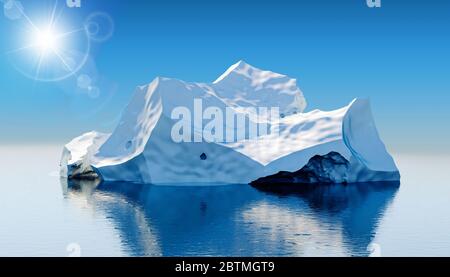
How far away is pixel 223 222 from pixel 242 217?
186 centimetres

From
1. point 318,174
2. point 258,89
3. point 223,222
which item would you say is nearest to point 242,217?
point 223,222

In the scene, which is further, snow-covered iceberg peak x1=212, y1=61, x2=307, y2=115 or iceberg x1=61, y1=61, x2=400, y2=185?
snow-covered iceberg peak x1=212, y1=61, x2=307, y2=115

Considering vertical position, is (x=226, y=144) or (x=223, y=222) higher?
(x=226, y=144)

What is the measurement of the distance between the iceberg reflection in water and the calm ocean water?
0.04 m

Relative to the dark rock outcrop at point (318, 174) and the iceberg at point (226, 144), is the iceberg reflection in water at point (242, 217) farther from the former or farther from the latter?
the dark rock outcrop at point (318, 174)

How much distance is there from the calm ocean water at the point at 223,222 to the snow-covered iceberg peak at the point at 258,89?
42.8 feet

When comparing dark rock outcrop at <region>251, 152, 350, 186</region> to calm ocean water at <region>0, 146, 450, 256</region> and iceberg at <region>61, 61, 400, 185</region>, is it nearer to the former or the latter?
iceberg at <region>61, 61, 400, 185</region>

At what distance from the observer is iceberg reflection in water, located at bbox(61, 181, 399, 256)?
19.7 meters

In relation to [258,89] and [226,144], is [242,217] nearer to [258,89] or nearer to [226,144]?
[226,144]

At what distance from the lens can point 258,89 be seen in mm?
53594

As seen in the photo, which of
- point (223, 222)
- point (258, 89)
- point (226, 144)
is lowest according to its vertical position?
point (223, 222)

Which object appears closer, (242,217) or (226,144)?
(242,217)

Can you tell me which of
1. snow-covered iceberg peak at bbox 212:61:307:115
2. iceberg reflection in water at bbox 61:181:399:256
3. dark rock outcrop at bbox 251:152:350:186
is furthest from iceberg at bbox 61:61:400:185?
snow-covered iceberg peak at bbox 212:61:307:115
